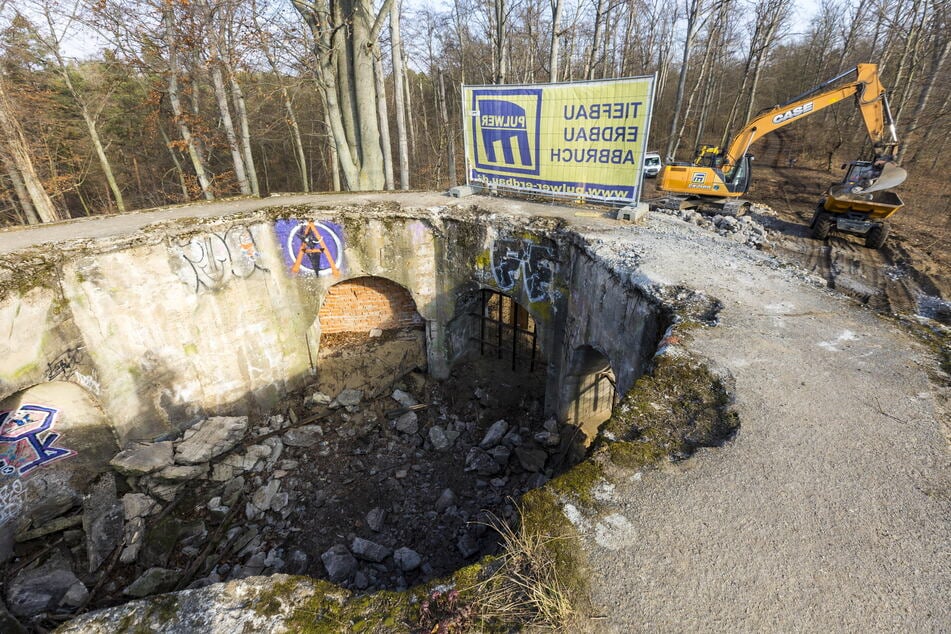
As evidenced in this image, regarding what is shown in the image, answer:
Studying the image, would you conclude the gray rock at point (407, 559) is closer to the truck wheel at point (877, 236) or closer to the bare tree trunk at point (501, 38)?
the bare tree trunk at point (501, 38)

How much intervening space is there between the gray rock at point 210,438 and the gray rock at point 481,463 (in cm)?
419

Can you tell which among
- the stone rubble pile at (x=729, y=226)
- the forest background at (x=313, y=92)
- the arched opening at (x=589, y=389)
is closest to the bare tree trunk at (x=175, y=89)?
the forest background at (x=313, y=92)

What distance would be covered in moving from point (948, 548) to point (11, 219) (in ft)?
86.3

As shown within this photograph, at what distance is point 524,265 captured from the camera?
306 inches

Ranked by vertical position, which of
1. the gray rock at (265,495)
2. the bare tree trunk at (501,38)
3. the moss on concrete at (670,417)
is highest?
the bare tree trunk at (501,38)

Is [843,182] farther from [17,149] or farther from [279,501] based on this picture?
[17,149]

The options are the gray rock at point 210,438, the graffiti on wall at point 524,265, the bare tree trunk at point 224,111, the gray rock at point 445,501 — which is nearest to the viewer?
the gray rock at point 445,501

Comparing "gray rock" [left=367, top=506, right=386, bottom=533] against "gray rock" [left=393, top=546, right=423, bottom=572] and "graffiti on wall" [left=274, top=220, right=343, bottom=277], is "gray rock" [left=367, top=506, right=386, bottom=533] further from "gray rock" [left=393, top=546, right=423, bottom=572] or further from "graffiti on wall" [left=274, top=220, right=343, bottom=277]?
"graffiti on wall" [left=274, top=220, right=343, bottom=277]

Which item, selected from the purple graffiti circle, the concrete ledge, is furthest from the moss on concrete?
the purple graffiti circle

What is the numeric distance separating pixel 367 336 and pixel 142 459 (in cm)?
435

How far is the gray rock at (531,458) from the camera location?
7146mm

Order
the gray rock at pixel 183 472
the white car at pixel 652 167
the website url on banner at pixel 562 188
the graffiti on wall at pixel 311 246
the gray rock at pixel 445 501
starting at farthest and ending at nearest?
the white car at pixel 652 167 → the graffiti on wall at pixel 311 246 → the website url on banner at pixel 562 188 → the gray rock at pixel 183 472 → the gray rock at pixel 445 501

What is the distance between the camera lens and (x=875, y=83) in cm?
1052

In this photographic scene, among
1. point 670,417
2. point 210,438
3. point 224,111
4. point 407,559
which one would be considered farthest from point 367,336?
point 224,111
